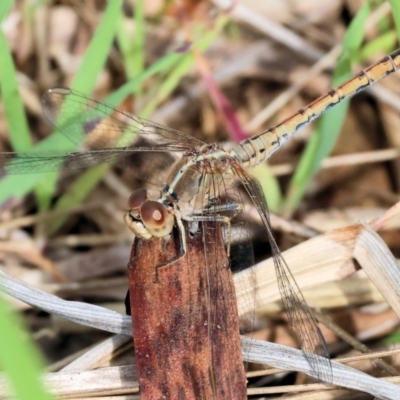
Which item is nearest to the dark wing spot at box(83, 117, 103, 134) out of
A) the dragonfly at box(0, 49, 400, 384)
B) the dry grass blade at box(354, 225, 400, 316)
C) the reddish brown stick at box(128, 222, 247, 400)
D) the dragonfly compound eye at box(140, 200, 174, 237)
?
the dragonfly at box(0, 49, 400, 384)

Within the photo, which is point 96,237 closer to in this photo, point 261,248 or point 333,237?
point 261,248

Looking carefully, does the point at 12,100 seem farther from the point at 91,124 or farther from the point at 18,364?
the point at 18,364

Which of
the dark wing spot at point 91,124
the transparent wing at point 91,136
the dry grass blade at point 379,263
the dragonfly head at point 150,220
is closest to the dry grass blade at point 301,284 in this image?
the dry grass blade at point 379,263

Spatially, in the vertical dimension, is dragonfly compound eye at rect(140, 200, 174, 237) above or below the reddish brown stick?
above

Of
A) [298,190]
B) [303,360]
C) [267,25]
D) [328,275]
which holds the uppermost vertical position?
[267,25]

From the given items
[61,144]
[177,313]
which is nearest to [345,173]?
[61,144]

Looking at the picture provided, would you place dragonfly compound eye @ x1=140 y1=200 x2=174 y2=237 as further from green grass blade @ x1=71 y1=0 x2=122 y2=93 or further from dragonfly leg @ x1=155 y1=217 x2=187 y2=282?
green grass blade @ x1=71 y1=0 x2=122 y2=93
